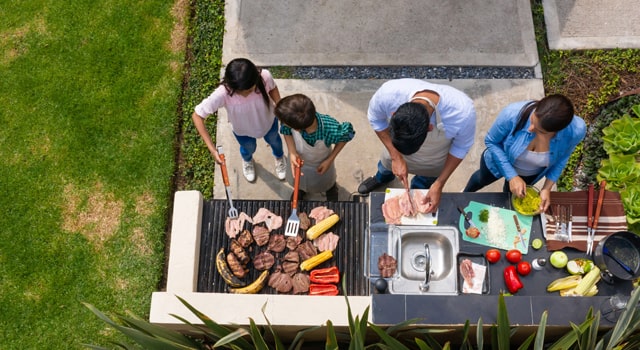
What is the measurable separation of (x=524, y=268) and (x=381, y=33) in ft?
9.39

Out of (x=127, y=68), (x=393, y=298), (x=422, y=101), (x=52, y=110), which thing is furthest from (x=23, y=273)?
(x=422, y=101)

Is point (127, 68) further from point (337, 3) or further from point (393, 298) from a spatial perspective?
point (393, 298)

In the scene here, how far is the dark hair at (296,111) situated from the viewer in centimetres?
290

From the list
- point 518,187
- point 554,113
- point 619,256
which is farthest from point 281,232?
point 619,256

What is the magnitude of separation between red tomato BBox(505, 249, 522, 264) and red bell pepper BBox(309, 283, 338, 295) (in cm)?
105

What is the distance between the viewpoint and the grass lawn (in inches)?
163

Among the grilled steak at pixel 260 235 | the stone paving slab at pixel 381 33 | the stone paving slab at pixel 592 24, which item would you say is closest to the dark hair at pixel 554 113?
the grilled steak at pixel 260 235

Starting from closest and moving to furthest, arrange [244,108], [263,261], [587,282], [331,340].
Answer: [331,340], [587,282], [263,261], [244,108]

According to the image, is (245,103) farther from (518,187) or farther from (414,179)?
(518,187)

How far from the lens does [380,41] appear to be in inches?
192

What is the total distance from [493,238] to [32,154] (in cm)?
409

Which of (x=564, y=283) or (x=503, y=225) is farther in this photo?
(x=503, y=225)

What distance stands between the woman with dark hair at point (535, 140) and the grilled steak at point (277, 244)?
4.84 feet

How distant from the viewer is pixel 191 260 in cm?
307
